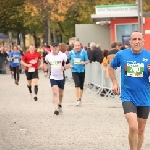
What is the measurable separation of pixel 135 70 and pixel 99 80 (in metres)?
15.3

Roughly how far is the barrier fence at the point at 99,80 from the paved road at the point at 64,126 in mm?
941

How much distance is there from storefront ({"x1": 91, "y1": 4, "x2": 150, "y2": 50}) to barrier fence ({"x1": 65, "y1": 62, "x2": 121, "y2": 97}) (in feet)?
26.5

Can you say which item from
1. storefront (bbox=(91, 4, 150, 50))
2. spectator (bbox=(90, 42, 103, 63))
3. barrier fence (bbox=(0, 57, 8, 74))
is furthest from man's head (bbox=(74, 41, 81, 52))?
barrier fence (bbox=(0, 57, 8, 74))

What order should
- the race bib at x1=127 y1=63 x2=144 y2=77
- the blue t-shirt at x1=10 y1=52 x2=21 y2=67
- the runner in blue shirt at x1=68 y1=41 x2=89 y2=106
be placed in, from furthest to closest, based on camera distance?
1. the blue t-shirt at x1=10 y1=52 x2=21 y2=67
2. the runner in blue shirt at x1=68 y1=41 x2=89 y2=106
3. the race bib at x1=127 y1=63 x2=144 y2=77

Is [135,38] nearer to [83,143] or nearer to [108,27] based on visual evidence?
[83,143]

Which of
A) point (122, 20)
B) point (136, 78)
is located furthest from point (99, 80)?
point (136, 78)

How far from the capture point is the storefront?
3575 centimetres

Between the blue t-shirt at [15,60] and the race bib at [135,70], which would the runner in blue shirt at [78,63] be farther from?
the blue t-shirt at [15,60]

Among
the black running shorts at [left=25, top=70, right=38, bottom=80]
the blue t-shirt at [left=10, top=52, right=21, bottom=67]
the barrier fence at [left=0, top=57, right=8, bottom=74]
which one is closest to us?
the black running shorts at [left=25, top=70, right=38, bottom=80]

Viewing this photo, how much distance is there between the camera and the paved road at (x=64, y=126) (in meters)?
11.8

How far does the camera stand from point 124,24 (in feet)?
120

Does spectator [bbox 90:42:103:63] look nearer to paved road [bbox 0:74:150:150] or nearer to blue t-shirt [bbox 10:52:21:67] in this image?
blue t-shirt [bbox 10:52:21:67]

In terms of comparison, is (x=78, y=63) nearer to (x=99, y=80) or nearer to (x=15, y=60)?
(x=99, y=80)

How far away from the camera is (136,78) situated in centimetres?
971
